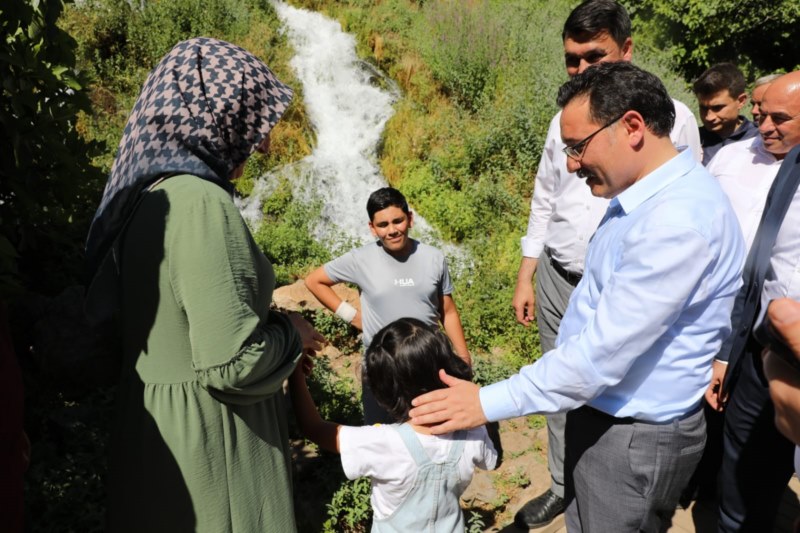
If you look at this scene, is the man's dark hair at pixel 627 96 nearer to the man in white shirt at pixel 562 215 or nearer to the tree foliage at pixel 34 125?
the man in white shirt at pixel 562 215

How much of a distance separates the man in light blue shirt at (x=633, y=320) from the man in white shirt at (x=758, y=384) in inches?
29.8

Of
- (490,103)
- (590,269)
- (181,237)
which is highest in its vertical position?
(490,103)

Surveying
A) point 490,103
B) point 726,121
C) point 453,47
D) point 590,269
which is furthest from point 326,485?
point 453,47

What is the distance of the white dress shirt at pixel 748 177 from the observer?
311cm

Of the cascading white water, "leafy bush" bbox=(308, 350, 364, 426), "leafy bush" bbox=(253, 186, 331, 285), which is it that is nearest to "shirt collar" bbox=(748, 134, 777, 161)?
"leafy bush" bbox=(308, 350, 364, 426)

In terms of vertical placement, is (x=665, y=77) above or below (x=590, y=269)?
above

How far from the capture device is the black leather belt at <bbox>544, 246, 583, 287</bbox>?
290 centimetres

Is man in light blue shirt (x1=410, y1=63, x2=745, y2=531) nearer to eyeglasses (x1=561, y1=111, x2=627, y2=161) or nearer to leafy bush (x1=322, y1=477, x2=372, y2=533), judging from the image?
eyeglasses (x1=561, y1=111, x2=627, y2=161)

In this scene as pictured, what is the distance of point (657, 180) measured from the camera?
5.66ft

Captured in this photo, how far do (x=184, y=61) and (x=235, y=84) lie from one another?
0.18 meters

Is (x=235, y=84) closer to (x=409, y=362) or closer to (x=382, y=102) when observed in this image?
(x=409, y=362)

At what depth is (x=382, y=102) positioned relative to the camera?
10.5 m

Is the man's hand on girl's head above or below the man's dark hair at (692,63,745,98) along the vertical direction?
below

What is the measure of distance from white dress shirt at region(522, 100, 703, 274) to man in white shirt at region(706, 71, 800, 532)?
47 centimetres
